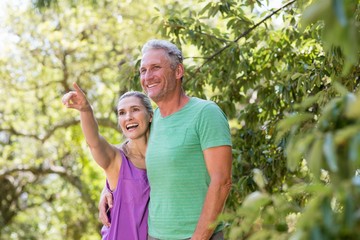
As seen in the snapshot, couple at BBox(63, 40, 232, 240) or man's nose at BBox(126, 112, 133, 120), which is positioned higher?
man's nose at BBox(126, 112, 133, 120)

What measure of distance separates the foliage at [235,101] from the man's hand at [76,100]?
2.59 ft

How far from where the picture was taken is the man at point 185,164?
2609mm

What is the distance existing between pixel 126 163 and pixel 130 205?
18cm

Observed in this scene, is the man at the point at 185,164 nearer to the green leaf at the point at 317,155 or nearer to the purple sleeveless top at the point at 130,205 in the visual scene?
the purple sleeveless top at the point at 130,205

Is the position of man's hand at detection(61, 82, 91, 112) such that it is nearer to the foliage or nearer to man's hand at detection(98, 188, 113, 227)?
man's hand at detection(98, 188, 113, 227)

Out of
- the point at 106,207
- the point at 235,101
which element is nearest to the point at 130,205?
the point at 106,207

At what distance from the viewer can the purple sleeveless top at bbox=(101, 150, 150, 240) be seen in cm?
297

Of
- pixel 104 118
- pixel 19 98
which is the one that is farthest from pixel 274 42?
pixel 19 98

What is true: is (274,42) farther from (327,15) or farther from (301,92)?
(327,15)

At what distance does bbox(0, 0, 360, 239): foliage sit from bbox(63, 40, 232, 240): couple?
217mm

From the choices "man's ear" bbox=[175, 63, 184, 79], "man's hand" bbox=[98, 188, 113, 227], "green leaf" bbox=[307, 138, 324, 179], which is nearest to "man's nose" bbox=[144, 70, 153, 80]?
"man's ear" bbox=[175, 63, 184, 79]

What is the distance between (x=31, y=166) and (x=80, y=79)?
6.12 feet

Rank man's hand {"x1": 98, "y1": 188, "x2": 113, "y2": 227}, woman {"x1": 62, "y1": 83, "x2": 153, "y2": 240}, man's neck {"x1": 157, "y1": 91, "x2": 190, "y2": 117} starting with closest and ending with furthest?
man's neck {"x1": 157, "y1": 91, "x2": 190, "y2": 117}
woman {"x1": 62, "y1": 83, "x2": 153, "y2": 240}
man's hand {"x1": 98, "y1": 188, "x2": 113, "y2": 227}

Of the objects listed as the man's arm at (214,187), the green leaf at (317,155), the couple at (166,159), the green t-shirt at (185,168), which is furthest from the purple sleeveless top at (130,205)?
the green leaf at (317,155)
